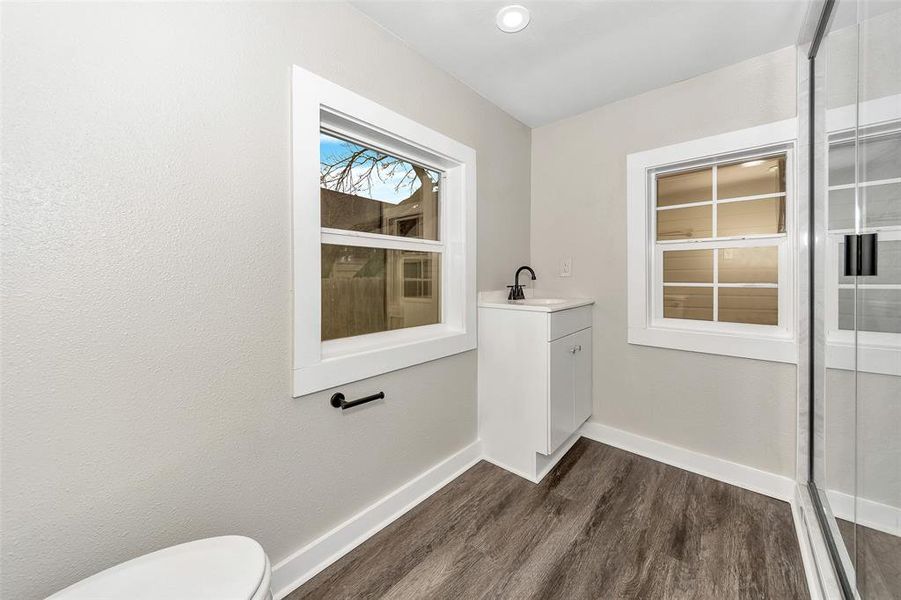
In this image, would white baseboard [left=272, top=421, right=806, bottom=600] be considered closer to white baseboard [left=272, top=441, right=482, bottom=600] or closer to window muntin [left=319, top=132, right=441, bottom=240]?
white baseboard [left=272, top=441, right=482, bottom=600]

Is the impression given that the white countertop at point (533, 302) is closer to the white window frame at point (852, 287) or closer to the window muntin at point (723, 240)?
the window muntin at point (723, 240)

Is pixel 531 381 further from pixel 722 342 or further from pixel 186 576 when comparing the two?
pixel 186 576

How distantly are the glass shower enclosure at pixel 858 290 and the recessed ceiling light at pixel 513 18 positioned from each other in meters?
1.13

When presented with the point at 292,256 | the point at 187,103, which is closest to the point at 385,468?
the point at 292,256

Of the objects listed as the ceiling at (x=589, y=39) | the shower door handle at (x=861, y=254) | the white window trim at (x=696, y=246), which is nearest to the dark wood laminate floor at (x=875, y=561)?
the shower door handle at (x=861, y=254)

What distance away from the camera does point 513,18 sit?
1.61 m

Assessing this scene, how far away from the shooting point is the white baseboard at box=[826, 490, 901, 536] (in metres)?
0.90

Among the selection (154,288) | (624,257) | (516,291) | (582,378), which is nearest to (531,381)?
(582,378)

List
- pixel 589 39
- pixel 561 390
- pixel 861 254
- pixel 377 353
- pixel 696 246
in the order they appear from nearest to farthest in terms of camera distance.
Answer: pixel 861 254 → pixel 377 353 → pixel 589 39 → pixel 561 390 → pixel 696 246

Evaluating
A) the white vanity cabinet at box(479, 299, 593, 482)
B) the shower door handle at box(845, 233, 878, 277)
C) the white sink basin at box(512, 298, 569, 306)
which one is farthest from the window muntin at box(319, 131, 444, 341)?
the shower door handle at box(845, 233, 878, 277)

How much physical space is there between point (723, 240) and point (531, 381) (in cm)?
146

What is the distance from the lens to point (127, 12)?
3.26 ft

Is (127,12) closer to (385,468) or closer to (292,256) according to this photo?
(292,256)

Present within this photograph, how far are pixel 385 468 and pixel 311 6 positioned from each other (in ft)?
6.71
